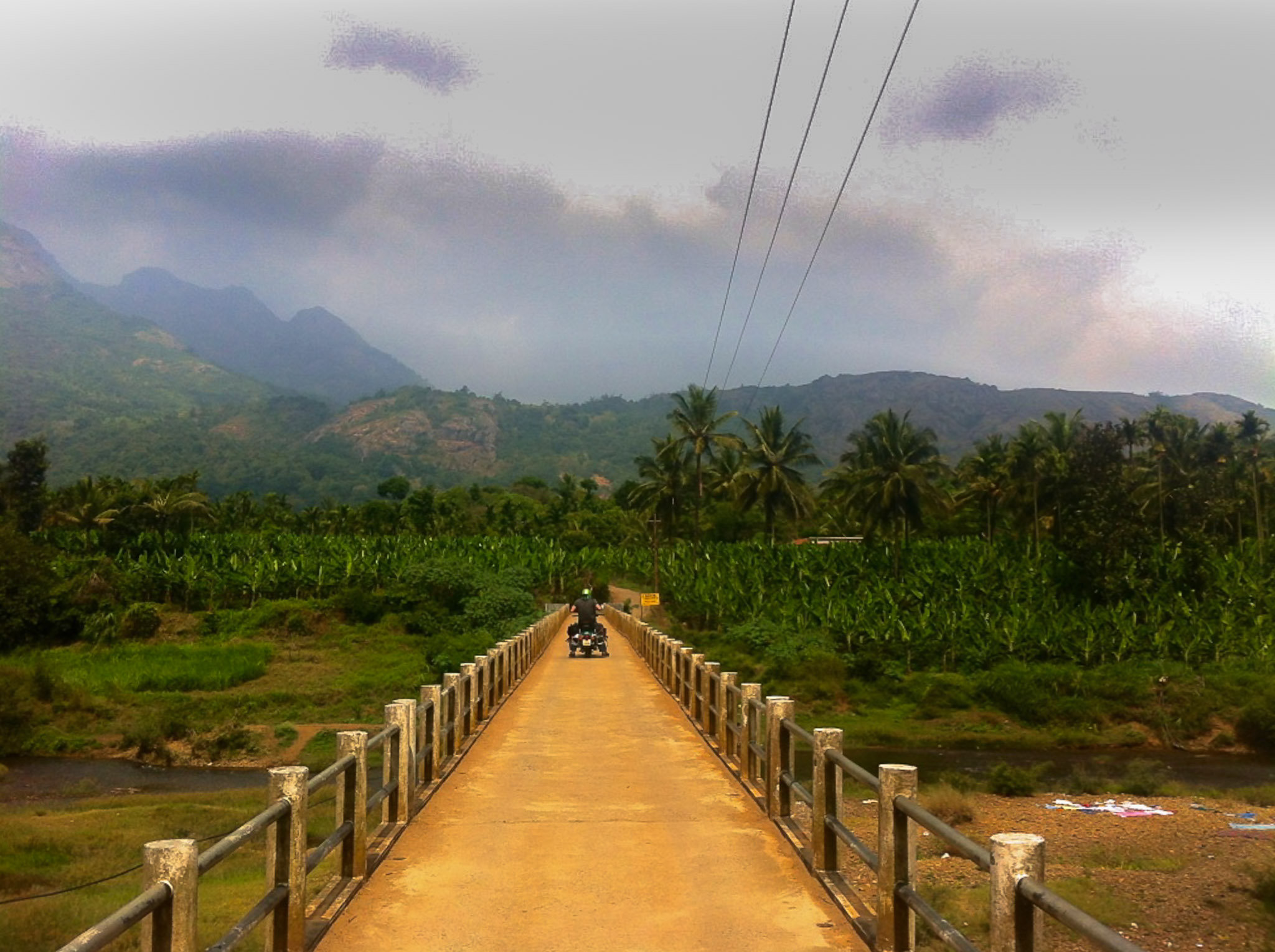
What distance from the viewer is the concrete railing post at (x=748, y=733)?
10.6 m

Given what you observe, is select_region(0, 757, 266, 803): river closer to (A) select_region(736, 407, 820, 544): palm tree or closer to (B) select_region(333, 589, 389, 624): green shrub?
(B) select_region(333, 589, 389, 624): green shrub

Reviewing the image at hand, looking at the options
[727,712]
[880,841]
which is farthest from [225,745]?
[880,841]

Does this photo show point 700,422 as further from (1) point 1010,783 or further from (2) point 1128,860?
(2) point 1128,860

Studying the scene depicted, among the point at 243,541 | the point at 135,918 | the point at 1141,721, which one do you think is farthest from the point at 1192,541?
the point at 135,918

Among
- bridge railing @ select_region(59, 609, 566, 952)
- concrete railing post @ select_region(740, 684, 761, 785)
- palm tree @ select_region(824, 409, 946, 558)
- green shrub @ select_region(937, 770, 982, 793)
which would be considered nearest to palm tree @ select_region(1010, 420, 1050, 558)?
palm tree @ select_region(824, 409, 946, 558)

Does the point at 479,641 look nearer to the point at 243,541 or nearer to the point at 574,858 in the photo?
the point at 243,541

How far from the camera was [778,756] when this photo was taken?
9344 millimetres

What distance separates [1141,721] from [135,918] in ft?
156

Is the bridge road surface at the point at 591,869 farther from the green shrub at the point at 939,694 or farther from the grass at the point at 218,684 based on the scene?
the green shrub at the point at 939,694

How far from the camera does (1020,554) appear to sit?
65.8 m

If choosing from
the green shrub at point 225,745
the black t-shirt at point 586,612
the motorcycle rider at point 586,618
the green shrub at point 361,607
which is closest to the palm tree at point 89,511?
the green shrub at point 361,607

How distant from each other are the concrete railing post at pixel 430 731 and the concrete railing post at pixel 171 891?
6.35m

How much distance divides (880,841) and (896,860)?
22cm

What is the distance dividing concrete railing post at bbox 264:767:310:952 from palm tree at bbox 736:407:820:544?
205 feet
